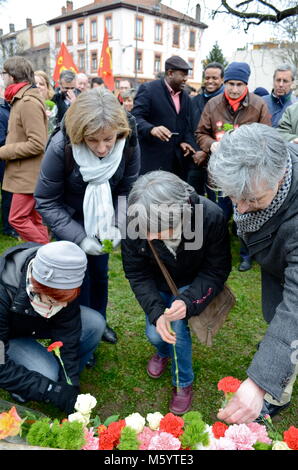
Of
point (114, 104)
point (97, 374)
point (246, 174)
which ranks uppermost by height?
point (114, 104)

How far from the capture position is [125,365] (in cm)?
284

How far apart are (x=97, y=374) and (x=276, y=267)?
1496mm

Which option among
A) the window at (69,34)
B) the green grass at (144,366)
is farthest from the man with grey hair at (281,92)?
the window at (69,34)

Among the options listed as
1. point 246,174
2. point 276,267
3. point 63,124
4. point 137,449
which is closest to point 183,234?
point 276,267

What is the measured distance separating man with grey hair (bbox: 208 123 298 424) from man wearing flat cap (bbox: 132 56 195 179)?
8.73ft

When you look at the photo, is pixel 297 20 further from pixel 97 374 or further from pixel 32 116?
pixel 97 374

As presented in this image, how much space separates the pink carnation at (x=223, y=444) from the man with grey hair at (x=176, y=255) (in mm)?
832

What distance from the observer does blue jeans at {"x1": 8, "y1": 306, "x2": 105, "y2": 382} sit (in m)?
2.18

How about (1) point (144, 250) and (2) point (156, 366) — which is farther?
(2) point (156, 366)

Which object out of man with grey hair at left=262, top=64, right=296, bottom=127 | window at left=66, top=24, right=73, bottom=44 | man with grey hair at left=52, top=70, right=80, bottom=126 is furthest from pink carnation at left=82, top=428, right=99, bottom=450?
window at left=66, top=24, right=73, bottom=44

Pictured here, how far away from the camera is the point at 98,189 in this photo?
2346mm

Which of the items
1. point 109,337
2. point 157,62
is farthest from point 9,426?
point 157,62

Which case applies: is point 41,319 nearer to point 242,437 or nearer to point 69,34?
point 242,437

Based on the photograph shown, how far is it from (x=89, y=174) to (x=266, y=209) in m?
1.05
